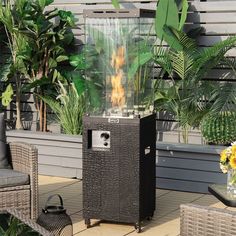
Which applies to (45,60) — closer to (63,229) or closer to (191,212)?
(63,229)

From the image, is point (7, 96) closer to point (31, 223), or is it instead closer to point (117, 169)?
point (117, 169)

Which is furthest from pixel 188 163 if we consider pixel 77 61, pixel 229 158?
pixel 229 158

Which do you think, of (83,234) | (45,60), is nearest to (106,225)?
(83,234)

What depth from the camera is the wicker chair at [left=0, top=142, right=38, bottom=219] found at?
5.48 meters

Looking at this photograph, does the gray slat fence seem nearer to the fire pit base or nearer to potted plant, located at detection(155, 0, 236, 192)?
potted plant, located at detection(155, 0, 236, 192)

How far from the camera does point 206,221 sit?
3.64 metres

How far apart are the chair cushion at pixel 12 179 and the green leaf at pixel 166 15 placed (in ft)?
8.26

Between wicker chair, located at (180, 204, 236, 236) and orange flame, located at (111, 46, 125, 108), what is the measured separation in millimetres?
2116

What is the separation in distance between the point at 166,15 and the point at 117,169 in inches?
90.8

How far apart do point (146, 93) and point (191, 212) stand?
2263mm

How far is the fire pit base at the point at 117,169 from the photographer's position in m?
5.62

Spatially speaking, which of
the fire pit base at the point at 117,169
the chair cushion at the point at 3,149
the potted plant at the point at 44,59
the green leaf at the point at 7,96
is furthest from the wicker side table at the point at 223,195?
the green leaf at the point at 7,96

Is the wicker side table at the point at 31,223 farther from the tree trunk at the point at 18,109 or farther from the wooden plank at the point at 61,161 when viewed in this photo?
the tree trunk at the point at 18,109

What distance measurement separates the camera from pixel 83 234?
18.5ft
